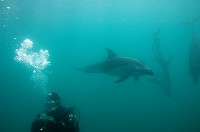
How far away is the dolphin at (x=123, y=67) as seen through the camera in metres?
9.69

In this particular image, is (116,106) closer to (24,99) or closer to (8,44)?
(24,99)

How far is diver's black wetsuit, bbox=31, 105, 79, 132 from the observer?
195 inches

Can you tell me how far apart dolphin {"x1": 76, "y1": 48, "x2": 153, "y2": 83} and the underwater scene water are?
4 cm

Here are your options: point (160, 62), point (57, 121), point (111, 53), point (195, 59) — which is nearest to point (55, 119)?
point (57, 121)

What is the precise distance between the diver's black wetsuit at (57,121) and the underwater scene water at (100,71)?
3.66ft

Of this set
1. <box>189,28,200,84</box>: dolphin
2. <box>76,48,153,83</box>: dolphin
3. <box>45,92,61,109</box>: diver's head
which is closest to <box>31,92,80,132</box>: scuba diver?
<box>45,92,61,109</box>: diver's head

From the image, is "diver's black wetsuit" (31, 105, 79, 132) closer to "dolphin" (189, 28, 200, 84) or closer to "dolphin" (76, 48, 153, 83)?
"dolphin" (76, 48, 153, 83)

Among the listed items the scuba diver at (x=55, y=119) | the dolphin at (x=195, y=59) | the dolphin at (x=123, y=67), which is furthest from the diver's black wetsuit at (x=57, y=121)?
the dolphin at (x=195, y=59)

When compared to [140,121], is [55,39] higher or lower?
higher

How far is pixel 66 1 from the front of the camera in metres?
48.2

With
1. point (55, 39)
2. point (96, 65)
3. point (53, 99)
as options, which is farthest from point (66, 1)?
point (55, 39)

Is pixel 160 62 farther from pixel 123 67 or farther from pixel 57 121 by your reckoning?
pixel 57 121

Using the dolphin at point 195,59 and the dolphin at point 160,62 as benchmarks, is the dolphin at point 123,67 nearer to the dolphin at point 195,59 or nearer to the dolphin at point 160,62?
the dolphin at point 195,59

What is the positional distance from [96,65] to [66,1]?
127ft
